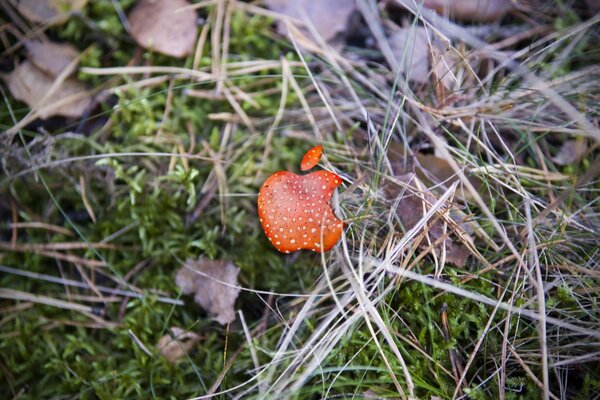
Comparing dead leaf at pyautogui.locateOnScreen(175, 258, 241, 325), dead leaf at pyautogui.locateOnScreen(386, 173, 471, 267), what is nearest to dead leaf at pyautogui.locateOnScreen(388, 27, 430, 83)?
dead leaf at pyautogui.locateOnScreen(386, 173, 471, 267)

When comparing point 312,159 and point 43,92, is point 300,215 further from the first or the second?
point 43,92

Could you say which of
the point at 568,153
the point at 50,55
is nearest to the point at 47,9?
the point at 50,55

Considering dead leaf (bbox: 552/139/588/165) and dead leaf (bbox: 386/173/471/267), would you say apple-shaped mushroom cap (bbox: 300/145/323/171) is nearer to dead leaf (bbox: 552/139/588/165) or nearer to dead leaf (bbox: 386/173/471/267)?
dead leaf (bbox: 386/173/471/267)

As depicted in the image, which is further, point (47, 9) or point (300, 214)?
point (47, 9)

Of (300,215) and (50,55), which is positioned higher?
(50,55)

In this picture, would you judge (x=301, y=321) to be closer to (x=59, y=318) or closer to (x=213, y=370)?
(x=213, y=370)

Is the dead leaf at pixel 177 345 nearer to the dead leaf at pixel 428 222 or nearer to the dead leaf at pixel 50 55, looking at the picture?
the dead leaf at pixel 428 222

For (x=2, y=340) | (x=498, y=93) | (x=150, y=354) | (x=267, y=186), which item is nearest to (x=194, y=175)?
(x=267, y=186)
